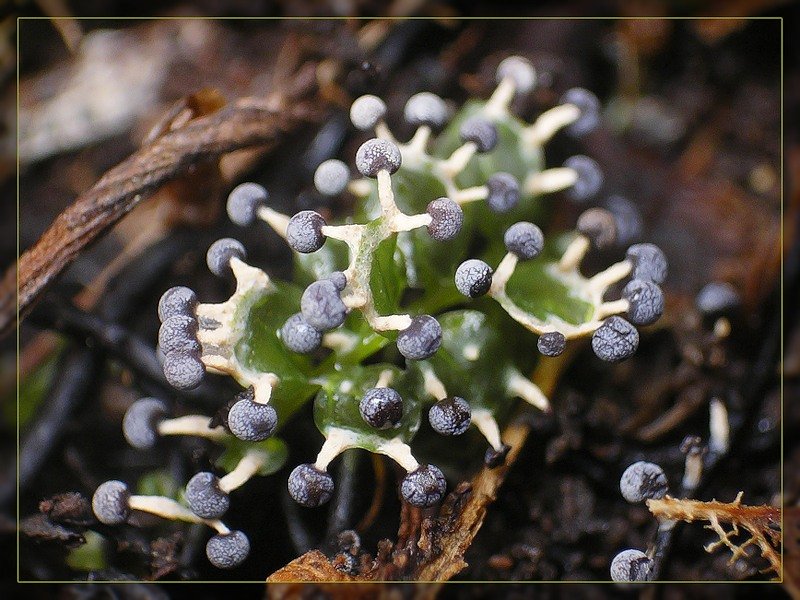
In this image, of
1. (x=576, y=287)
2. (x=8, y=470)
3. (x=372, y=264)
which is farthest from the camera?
(x=8, y=470)

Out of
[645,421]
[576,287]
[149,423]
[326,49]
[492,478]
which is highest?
[326,49]

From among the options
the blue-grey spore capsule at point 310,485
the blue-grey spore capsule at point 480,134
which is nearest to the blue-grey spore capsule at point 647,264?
the blue-grey spore capsule at point 480,134

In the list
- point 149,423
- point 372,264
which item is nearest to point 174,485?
point 149,423

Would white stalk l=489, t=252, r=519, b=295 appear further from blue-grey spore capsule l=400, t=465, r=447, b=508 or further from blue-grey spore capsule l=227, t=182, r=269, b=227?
blue-grey spore capsule l=227, t=182, r=269, b=227

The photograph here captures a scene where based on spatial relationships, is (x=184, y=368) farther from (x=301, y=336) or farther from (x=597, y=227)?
(x=597, y=227)

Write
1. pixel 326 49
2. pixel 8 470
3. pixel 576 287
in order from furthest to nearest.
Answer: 1. pixel 326 49
2. pixel 8 470
3. pixel 576 287

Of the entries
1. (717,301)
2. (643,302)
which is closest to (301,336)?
(643,302)

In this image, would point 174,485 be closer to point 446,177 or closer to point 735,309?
point 446,177
